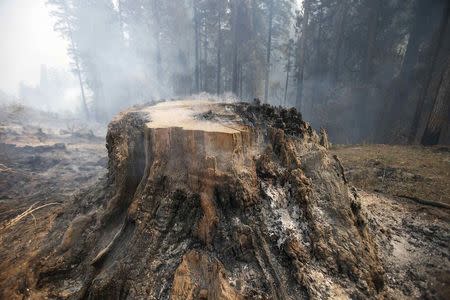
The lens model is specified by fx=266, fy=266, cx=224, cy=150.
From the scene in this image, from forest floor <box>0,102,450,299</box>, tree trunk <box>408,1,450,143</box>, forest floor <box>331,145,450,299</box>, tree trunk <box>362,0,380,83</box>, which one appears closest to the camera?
forest floor <box>331,145,450,299</box>

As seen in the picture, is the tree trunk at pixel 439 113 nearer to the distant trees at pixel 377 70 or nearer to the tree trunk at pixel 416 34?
the distant trees at pixel 377 70

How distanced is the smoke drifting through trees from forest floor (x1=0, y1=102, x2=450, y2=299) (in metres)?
3.87

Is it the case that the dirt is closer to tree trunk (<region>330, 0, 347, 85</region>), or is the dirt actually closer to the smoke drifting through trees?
the smoke drifting through trees

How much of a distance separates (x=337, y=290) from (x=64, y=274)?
337cm

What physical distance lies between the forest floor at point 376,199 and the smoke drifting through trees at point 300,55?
387 cm

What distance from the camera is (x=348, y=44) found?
54.1 ft

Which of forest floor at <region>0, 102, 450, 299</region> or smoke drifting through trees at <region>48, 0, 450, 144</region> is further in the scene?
smoke drifting through trees at <region>48, 0, 450, 144</region>

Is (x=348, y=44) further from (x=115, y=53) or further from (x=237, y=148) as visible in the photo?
(x=115, y=53)

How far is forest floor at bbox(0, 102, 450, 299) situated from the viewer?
3.42 m

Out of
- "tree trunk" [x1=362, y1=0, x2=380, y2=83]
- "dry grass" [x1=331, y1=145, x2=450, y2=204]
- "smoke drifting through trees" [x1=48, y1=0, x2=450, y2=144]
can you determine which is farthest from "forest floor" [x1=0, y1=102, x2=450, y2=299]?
"tree trunk" [x1=362, y1=0, x2=380, y2=83]

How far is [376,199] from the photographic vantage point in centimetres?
523

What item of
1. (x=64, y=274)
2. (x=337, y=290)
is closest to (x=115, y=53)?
(x=64, y=274)

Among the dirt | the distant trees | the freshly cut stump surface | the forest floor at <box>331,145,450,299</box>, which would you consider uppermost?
the distant trees

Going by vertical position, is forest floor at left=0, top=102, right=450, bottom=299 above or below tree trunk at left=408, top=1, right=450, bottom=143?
below
